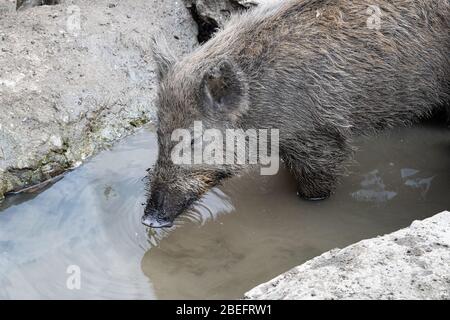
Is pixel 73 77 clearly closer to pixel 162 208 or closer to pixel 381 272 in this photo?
pixel 162 208

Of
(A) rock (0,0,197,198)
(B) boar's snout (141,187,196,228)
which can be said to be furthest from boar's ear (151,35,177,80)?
A: (A) rock (0,0,197,198)

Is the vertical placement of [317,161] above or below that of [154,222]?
above

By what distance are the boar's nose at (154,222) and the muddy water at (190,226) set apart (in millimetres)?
195

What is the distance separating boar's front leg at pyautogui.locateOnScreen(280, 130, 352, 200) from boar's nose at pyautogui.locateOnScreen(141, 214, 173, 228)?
1.21 m

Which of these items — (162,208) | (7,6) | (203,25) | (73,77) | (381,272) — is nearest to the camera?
(381,272)

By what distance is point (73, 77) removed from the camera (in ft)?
21.9

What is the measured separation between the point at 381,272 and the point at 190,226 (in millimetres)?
2244

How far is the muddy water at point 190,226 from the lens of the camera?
499 cm

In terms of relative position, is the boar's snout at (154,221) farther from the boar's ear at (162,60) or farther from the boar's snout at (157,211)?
the boar's ear at (162,60)

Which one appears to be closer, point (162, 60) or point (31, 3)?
point (162, 60)

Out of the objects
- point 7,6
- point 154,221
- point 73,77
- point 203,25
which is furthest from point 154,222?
point 7,6

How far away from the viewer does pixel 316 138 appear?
19.0ft

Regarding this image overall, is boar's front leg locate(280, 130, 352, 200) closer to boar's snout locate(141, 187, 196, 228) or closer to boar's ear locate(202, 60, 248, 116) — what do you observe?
boar's ear locate(202, 60, 248, 116)

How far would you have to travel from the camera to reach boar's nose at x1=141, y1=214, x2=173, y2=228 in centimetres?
532
